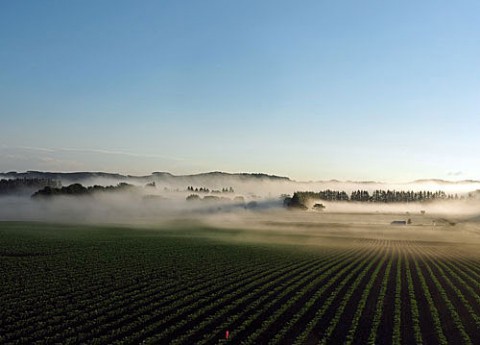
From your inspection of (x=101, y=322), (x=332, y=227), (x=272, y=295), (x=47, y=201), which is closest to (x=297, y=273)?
(x=272, y=295)

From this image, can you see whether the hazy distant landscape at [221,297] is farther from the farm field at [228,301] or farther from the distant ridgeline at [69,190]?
the distant ridgeline at [69,190]

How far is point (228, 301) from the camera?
29.6m

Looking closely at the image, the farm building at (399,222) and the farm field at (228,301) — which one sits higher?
the farm building at (399,222)

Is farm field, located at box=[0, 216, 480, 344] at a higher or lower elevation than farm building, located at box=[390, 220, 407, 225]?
lower

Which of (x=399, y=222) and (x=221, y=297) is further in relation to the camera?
(x=399, y=222)

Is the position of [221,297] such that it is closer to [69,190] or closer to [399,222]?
[399,222]

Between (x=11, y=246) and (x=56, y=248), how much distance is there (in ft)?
18.1

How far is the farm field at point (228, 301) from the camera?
2195 centimetres

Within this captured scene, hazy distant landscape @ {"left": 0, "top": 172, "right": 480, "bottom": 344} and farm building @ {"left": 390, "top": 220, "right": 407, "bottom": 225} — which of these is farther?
farm building @ {"left": 390, "top": 220, "right": 407, "bottom": 225}

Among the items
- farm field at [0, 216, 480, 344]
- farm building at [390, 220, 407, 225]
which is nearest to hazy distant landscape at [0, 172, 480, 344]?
farm field at [0, 216, 480, 344]

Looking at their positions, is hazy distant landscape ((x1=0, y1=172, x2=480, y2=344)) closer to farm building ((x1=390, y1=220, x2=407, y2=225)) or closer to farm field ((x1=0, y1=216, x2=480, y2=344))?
farm field ((x1=0, y1=216, x2=480, y2=344))

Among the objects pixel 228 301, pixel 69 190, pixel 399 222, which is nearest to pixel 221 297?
pixel 228 301

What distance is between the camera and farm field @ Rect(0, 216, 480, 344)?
2195 centimetres

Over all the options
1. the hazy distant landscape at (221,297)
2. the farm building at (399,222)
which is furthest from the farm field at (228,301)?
the farm building at (399,222)
